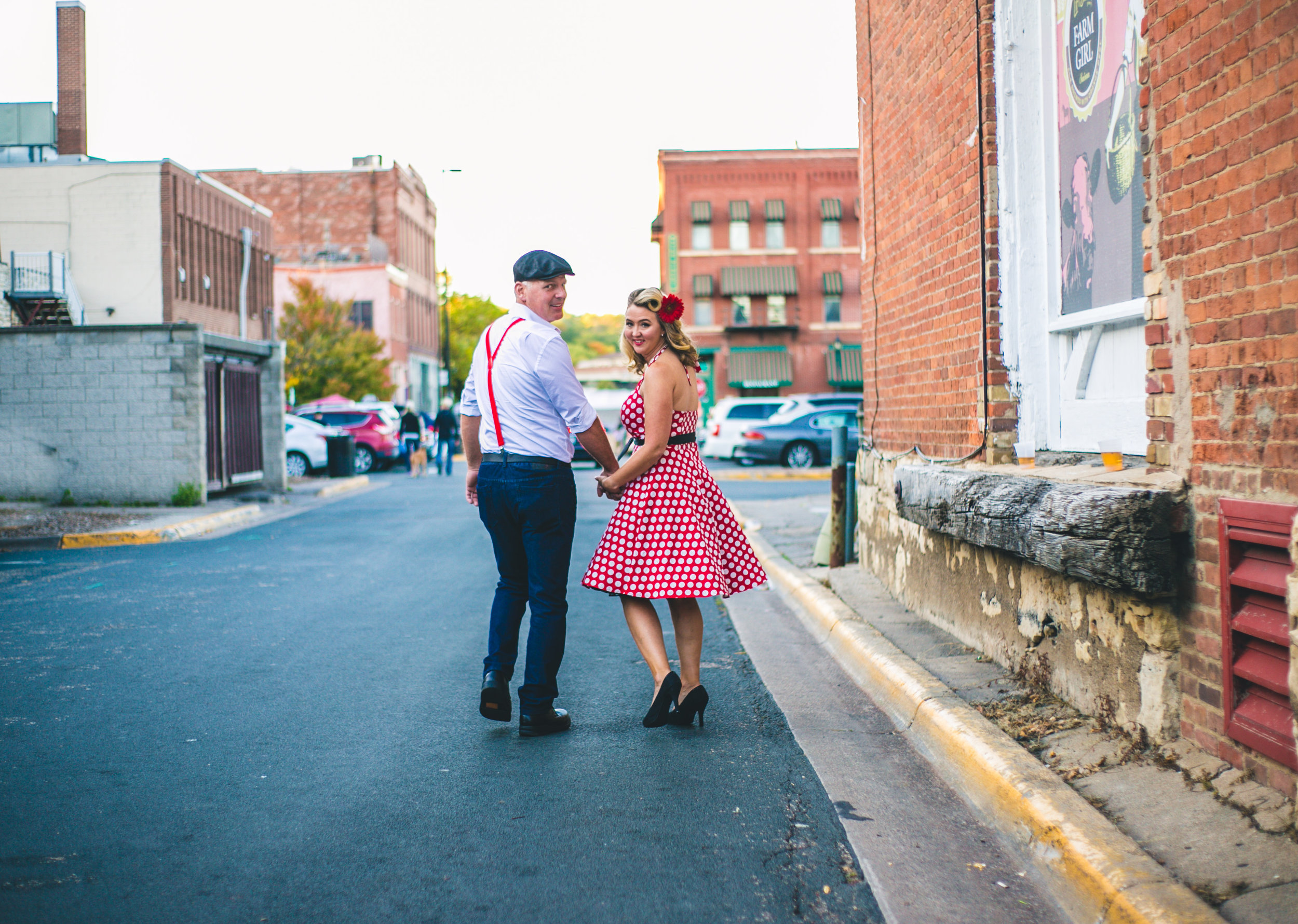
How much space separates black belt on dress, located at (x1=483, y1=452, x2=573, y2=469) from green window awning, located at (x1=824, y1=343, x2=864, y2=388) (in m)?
47.0

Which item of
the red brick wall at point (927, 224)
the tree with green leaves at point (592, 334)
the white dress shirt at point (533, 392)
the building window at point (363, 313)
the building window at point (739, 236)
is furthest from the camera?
the tree with green leaves at point (592, 334)

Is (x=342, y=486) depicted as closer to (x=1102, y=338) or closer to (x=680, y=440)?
(x=680, y=440)

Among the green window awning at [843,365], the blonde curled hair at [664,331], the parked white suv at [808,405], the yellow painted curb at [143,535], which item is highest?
the green window awning at [843,365]

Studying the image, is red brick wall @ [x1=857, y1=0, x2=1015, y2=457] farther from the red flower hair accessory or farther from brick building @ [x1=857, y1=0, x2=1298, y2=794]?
the red flower hair accessory

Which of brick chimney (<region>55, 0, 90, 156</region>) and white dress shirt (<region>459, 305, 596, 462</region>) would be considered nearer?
white dress shirt (<region>459, 305, 596, 462</region>)

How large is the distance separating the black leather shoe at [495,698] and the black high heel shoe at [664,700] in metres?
0.60

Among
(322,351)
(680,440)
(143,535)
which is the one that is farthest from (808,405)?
(322,351)

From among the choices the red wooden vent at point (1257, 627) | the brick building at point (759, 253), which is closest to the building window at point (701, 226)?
the brick building at point (759, 253)

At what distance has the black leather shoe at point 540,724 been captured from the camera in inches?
180

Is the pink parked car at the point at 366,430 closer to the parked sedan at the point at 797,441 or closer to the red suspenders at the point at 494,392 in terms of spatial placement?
the parked sedan at the point at 797,441

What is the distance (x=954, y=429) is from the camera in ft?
20.9

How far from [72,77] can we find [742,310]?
27946 mm

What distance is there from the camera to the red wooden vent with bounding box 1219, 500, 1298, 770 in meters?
3.06

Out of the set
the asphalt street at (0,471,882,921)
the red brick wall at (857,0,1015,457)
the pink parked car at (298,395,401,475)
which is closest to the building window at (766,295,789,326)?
the pink parked car at (298,395,401,475)
